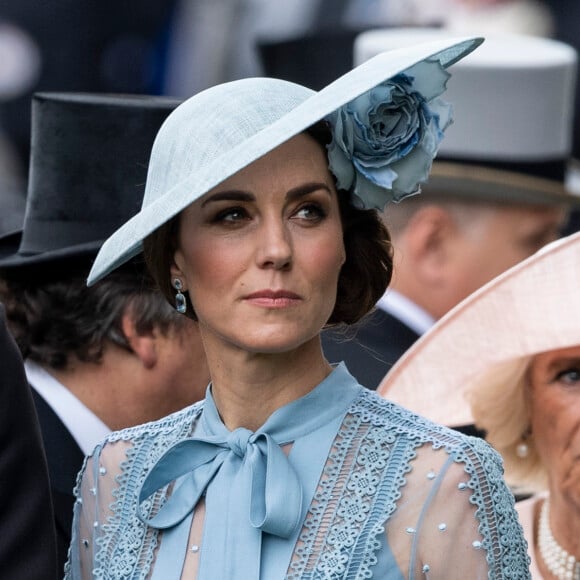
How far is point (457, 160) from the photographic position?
6105 mm

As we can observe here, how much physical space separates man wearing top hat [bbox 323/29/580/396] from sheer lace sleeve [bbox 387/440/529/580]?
9.72ft

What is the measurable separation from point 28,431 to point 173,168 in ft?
1.81

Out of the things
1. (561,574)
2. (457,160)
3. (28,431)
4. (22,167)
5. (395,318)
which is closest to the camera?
(28,431)

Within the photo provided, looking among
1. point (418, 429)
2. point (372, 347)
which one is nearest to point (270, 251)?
point (418, 429)

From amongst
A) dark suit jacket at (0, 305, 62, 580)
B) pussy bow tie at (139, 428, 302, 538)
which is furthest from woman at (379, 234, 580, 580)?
dark suit jacket at (0, 305, 62, 580)

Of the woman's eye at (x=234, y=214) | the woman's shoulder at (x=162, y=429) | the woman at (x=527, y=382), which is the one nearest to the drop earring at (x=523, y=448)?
the woman at (x=527, y=382)

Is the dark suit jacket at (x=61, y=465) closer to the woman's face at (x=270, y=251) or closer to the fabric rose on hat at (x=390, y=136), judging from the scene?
the woman's face at (x=270, y=251)

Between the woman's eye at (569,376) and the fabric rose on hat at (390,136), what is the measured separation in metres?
0.88

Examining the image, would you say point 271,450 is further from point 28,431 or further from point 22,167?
point 22,167

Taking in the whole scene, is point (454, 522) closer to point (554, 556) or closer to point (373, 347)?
point (554, 556)

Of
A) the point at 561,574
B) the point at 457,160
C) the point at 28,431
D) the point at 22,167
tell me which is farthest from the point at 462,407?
the point at 22,167

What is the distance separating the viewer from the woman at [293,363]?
2871mm

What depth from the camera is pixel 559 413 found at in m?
3.82

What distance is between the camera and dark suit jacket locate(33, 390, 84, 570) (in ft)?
12.6
